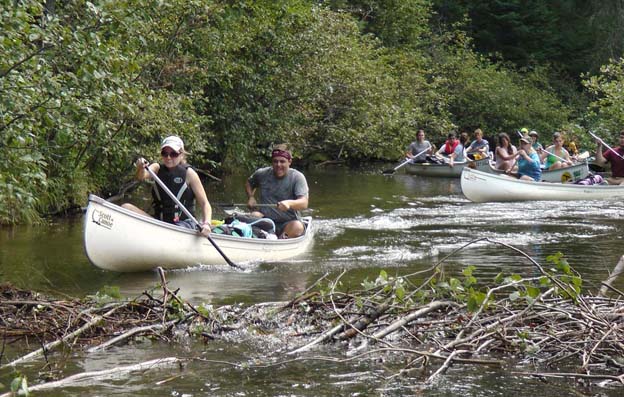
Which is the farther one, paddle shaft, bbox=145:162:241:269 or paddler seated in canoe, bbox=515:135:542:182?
paddler seated in canoe, bbox=515:135:542:182

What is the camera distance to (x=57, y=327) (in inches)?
276

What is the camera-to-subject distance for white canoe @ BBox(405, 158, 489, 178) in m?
26.8

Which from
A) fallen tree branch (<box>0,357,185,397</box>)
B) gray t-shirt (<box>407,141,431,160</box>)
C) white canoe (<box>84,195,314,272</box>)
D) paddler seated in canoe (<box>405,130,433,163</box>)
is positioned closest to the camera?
fallen tree branch (<box>0,357,185,397</box>)

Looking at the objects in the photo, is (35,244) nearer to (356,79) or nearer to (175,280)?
(175,280)

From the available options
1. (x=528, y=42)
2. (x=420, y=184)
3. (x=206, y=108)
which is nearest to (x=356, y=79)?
(x=420, y=184)

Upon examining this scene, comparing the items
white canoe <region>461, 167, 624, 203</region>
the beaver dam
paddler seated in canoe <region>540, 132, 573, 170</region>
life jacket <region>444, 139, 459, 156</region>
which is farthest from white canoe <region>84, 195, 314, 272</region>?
life jacket <region>444, 139, 459, 156</region>

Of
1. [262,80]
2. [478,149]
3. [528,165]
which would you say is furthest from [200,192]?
[478,149]

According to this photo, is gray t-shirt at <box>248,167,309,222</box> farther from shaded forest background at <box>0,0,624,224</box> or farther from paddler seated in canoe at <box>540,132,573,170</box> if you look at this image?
paddler seated in canoe at <box>540,132,573,170</box>

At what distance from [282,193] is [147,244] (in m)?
2.15

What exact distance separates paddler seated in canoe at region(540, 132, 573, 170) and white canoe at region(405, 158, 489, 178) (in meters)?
3.98

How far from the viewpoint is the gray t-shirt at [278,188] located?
11820mm

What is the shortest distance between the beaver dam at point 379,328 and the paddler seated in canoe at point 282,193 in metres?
4.01

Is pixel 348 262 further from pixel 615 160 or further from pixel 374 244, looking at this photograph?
pixel 615 160

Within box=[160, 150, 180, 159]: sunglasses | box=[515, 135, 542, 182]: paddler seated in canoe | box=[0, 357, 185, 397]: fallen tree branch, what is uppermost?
box=[160, 150, 180, 159]: sunglasses
